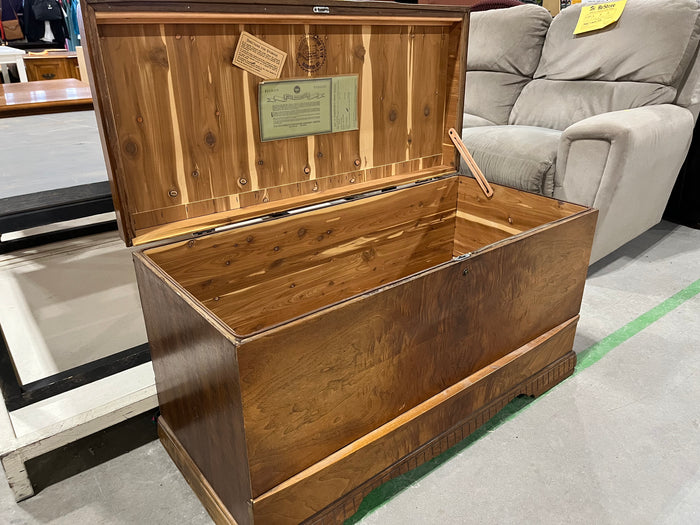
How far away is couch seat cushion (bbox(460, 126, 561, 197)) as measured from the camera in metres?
1.87

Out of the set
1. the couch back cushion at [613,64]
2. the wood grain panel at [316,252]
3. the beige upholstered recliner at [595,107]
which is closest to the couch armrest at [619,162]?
A: the beige upholstered recliner at [595,107]

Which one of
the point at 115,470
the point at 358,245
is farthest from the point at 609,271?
the point at 115,470

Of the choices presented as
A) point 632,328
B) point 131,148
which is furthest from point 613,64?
point 131,148

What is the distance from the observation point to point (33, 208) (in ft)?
3.09

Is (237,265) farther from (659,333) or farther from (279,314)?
(659,333)

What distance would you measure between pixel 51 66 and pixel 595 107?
14.9 ft

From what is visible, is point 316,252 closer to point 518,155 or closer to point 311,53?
point 311,53

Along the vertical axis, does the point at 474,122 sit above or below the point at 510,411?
above

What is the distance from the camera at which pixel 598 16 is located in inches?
85.6

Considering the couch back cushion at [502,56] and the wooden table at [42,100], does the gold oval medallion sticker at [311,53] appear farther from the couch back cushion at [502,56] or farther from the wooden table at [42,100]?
the couch back cushion at [502,56]

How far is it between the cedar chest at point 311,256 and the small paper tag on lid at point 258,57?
1 centimetres

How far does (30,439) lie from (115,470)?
18cm

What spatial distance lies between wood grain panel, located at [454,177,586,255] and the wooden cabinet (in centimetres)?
441

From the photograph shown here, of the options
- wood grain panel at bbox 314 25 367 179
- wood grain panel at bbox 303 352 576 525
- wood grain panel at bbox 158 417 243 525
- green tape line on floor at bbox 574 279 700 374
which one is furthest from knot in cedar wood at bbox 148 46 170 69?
green tape line on floor at bbox 574 279 700 374
